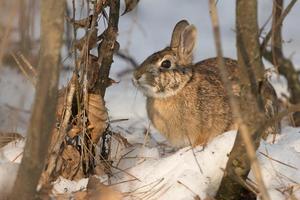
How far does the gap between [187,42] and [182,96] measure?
16.3 inches

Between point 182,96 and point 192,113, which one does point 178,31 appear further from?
point 192,113

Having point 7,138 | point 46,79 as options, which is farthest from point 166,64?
point 46,79

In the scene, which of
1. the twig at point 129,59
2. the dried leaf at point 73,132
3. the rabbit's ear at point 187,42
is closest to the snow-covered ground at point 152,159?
the twig at point 129,59

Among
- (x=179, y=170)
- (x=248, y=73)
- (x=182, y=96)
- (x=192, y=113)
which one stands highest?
(x=248, y=73)

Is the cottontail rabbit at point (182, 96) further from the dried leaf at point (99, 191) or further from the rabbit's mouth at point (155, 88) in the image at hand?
the dried leaf at point (99, 191)

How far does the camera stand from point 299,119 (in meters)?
5.80

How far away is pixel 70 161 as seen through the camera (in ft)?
12.7

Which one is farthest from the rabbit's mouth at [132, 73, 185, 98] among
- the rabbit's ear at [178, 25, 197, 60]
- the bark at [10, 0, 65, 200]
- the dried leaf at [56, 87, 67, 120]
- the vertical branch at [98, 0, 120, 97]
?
the bark at [10, 0, 65, 200]

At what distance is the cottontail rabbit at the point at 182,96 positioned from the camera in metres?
4.66

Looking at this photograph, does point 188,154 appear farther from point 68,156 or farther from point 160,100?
point 160,100

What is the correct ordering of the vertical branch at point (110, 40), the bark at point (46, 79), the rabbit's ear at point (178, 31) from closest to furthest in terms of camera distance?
the bark at point (46, 79)
the vertical branch at point (110, 40)
the rabbit's ear at point (178, 31)

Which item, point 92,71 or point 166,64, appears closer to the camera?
point 92,71

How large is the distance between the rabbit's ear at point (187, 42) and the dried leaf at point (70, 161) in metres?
1.31

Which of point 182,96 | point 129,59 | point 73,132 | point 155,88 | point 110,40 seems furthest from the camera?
point 129,59
